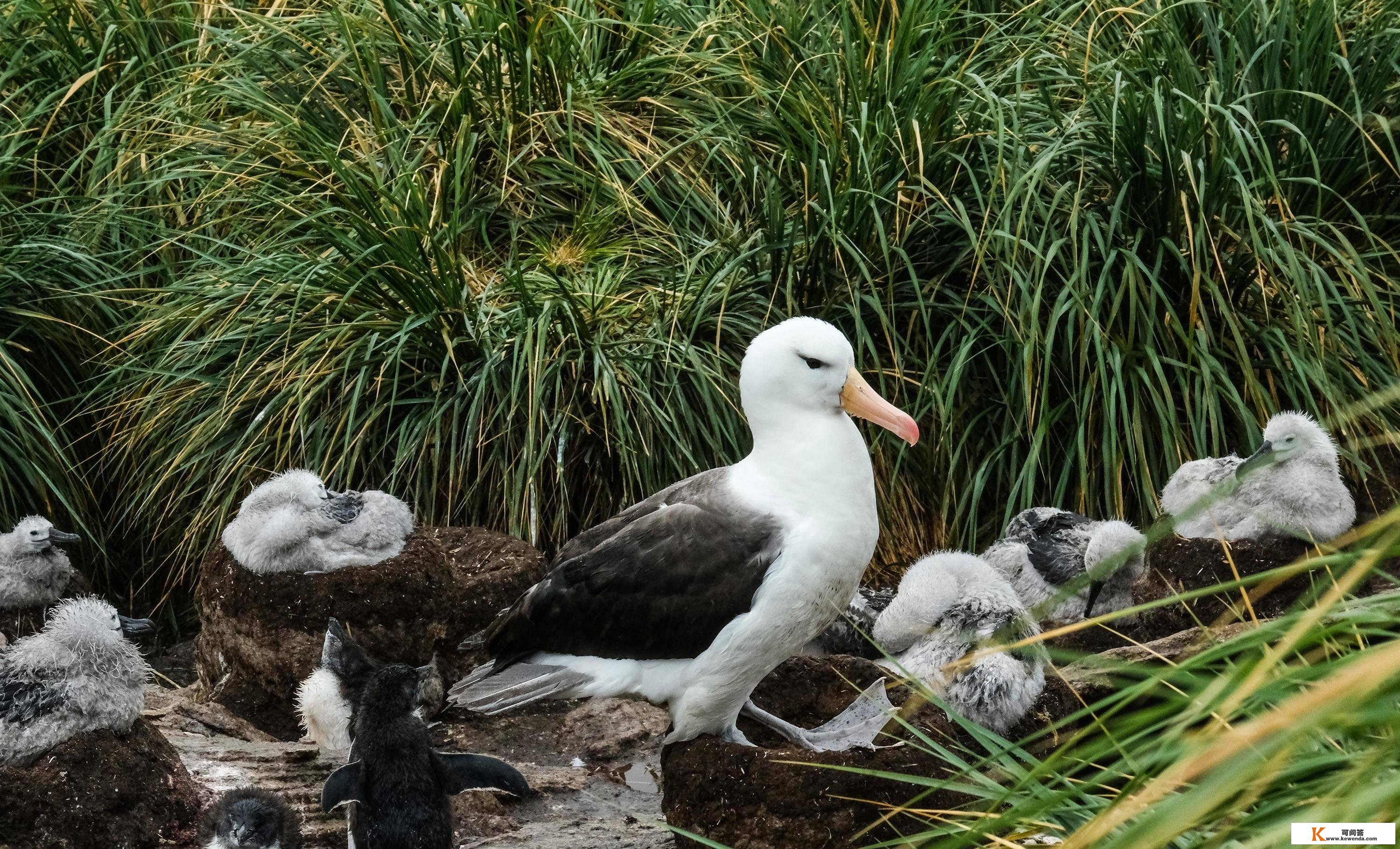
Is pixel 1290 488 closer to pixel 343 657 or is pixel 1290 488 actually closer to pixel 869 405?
pixel 869 405

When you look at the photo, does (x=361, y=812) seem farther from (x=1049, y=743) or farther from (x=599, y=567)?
(x=1049, y=743)

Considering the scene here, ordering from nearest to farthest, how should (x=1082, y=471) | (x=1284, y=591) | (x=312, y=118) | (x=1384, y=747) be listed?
(x=1384, y=747) < (x=1284, y=591) < (x=1082, y=471) < (x=312, y=118)

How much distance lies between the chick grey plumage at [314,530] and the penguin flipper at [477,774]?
1.20 metres

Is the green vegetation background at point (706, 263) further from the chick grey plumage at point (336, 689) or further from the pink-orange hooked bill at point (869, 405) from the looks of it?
the pink-orange hooked bill at point (869, 405)

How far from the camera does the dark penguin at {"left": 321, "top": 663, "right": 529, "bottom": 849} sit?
3.56 m

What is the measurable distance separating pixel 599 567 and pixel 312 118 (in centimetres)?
379

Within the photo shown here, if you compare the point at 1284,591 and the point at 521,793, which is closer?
the point at 521,793

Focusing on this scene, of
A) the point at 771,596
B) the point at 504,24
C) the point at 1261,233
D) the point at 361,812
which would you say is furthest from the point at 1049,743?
the point at 504,24

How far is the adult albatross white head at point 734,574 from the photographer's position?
364cm

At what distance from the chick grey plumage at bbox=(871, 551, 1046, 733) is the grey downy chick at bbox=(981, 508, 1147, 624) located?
1.06 ft

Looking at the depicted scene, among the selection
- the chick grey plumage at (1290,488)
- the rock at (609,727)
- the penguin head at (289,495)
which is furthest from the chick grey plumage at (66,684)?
the chick grey plumage at (1290,488)

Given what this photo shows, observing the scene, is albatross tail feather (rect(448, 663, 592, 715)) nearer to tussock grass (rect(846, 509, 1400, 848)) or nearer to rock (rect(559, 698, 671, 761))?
rock (rect(559, 698, 671, 761))

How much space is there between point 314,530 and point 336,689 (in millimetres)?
687

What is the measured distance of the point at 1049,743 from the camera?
3.90 m
